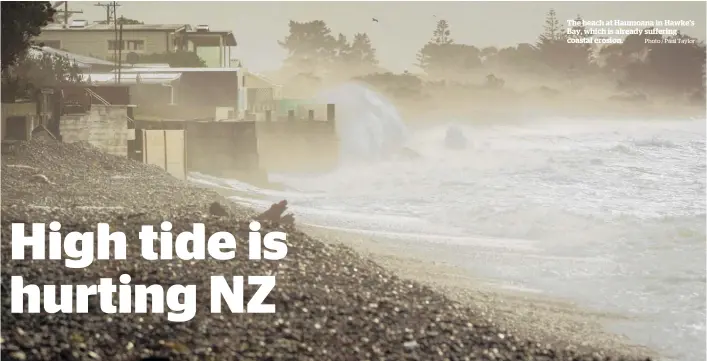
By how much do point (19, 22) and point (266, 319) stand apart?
14.0 m

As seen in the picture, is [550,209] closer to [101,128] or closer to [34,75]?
[101,128]

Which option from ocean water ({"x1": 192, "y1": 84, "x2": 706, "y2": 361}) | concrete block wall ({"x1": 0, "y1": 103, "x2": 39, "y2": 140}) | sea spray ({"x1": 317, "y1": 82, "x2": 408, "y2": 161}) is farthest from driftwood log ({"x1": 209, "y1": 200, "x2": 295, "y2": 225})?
sea spray ({"x1": 317, "y1": 82, "x2": 408, "y2": 161})

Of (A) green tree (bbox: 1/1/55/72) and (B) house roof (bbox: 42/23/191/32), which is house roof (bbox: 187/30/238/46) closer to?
(B) house roof (bbox: 42/23/191/32)

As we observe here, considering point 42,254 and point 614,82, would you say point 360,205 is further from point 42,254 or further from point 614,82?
point 614,82

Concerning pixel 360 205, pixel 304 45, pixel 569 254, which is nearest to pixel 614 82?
pixel 304 45

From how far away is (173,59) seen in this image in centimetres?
4756

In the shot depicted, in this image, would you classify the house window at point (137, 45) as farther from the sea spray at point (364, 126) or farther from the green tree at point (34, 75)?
the green tree at point (34, 75)

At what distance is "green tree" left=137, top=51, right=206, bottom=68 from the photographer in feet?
155

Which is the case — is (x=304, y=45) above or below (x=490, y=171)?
above

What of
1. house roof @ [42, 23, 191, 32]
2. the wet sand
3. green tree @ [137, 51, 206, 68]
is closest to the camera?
the wet sand

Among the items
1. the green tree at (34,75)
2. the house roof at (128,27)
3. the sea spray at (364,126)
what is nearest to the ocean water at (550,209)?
the sea spray at (364,126)

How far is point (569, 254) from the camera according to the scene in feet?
59.2

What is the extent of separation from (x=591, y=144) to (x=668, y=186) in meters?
20.7

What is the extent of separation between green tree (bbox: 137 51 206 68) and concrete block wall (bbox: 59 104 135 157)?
2550cm
